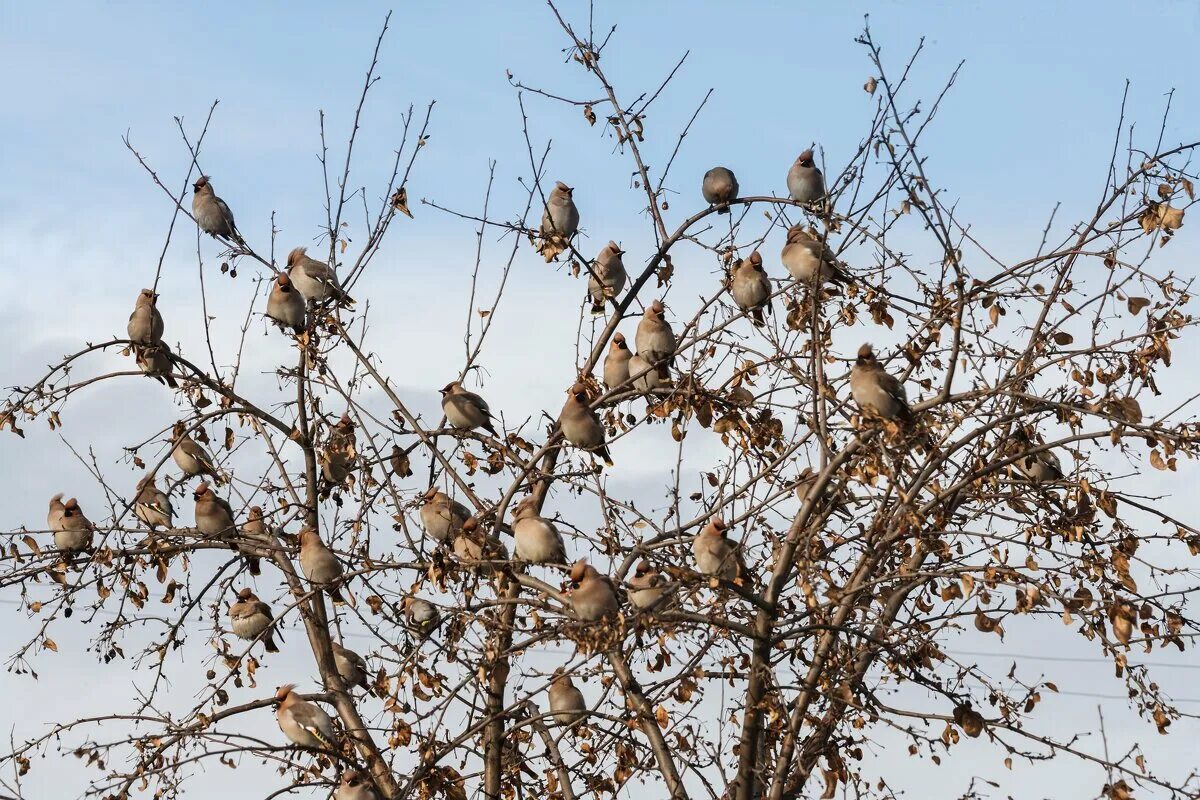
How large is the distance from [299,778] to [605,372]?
2.61m

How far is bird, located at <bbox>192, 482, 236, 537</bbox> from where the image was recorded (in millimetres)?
8695

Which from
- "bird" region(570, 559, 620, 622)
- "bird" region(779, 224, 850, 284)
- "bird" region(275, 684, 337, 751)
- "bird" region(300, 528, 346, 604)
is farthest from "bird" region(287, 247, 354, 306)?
"bird" region(570, 559, 620, 622)

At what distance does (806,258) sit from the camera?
770 centimetres

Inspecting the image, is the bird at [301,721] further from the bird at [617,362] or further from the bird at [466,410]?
the bird at [617,362]

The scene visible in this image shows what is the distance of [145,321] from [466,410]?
2.00 m

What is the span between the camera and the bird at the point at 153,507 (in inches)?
353

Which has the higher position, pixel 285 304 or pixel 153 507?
pixel 285 304

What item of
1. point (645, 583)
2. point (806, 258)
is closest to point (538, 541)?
point (645, 583)

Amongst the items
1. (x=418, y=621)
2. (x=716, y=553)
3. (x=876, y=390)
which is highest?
(x=418, y=621)

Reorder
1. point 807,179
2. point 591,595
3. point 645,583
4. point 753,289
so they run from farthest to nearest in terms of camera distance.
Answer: point 807,179 < point 753,289 < point 645,583 < point 591,595

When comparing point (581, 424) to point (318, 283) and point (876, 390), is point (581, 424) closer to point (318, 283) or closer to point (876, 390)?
point (876, 390)

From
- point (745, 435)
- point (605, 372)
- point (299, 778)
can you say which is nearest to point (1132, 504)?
point (745, 435)

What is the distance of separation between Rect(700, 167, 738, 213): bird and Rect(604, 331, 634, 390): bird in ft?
3.43

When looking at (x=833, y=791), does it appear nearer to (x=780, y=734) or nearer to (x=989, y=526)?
(x=780, y=734)
